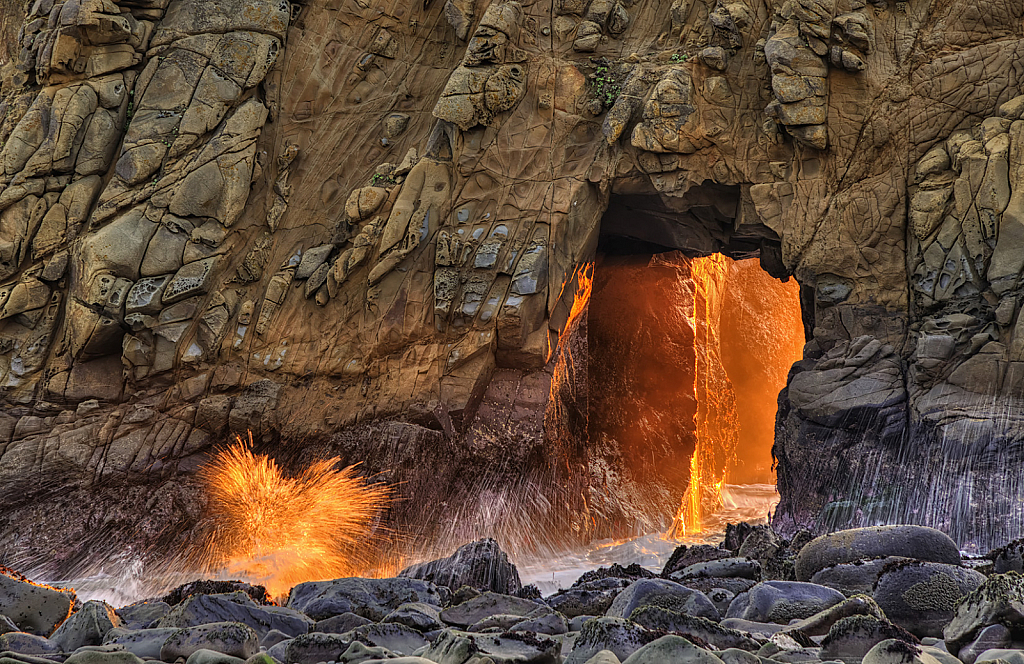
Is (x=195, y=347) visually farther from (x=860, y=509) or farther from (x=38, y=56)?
(x=860, y=509)

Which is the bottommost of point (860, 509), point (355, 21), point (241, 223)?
point (860, 509)

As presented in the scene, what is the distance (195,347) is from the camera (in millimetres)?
13539

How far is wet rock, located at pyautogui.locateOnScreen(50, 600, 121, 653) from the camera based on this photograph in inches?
228

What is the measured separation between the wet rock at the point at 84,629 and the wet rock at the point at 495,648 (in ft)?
7.49

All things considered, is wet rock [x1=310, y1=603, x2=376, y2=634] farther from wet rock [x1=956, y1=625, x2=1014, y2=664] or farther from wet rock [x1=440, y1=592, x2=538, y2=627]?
wet rock [x1=956, y1=625, x2=1014, y2=664]

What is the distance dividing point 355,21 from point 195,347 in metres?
6.03

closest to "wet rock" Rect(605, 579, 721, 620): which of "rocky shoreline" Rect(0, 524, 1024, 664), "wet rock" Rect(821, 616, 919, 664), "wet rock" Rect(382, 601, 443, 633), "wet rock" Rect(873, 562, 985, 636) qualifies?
"rocky shoreline" Rect(0, 524, 1024, 664)

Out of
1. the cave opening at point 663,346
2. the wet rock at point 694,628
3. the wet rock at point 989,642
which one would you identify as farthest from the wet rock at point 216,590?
the cave opening at point 663,346

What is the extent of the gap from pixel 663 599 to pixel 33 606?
463 centimetres

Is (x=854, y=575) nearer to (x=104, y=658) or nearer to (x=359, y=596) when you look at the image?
(x=359, y=596)

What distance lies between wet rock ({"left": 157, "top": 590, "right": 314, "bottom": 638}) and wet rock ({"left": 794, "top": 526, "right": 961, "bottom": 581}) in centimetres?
431

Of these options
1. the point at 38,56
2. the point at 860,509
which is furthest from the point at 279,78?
the point at 860,509

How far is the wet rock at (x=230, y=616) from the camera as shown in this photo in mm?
6406

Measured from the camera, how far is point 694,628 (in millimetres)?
5445
